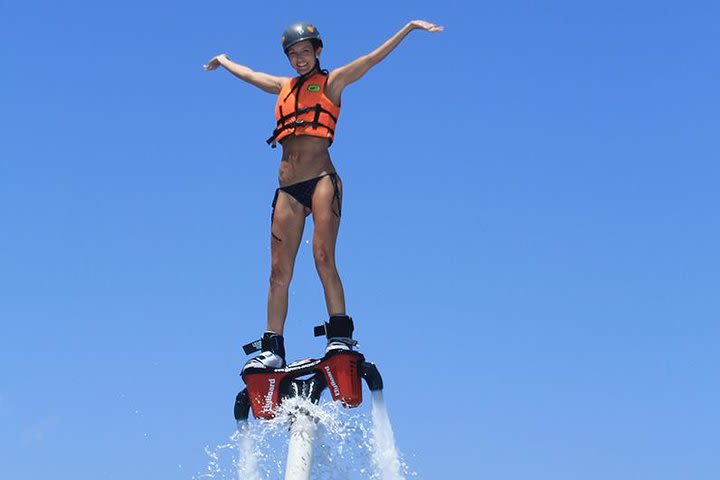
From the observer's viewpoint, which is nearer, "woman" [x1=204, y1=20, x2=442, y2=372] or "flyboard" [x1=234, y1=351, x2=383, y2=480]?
"flyboard" [x1=234, y1=351, x2=383, y2=480]

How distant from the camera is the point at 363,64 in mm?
15117

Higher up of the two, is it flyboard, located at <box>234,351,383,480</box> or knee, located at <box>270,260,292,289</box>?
knee, located at <box>270,260,292,289</box>

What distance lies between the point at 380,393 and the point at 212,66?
18.4ft

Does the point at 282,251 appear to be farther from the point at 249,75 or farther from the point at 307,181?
the point at 249,75

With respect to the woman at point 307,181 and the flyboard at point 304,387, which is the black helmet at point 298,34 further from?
the flyboard at point 304,387

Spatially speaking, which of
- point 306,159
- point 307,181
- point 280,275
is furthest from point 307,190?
point 280,275

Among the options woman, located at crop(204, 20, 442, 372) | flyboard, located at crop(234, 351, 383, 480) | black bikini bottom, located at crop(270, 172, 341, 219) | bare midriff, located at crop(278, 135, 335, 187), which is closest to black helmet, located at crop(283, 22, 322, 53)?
woman, located at crop(204, 20, 442, 372)

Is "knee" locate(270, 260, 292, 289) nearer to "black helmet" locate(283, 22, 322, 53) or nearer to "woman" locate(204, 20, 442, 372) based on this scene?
"woman" locate(204, 20, 442, 372)

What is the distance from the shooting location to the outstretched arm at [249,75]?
52.2 feet

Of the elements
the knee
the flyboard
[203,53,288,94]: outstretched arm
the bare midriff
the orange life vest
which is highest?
[203,53,288,94]: outstretched arm

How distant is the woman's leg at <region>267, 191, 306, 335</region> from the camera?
15289mm

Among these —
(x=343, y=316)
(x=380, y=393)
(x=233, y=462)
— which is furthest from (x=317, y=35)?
(x=233, y=462)

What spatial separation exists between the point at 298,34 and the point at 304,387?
4659mm

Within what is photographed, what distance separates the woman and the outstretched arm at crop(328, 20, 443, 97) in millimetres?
13
